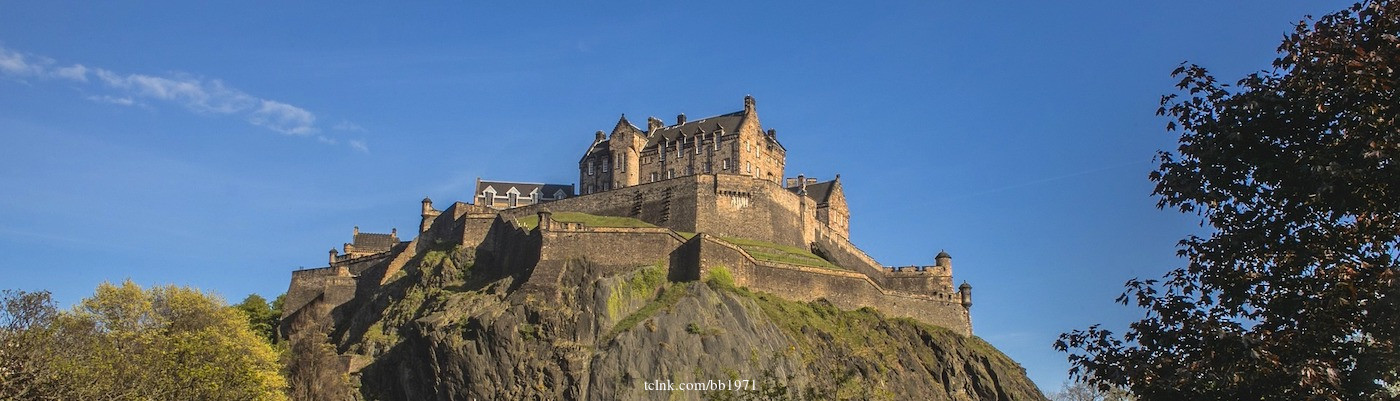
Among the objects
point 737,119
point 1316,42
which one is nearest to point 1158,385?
point 1316,42

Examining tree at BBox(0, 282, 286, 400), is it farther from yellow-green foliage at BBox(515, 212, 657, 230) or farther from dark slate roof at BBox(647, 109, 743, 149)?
dark slate roof at BBox(647, 109, 743, 149)

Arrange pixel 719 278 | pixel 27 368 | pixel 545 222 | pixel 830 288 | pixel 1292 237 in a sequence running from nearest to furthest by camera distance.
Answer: pixel 1292 237
pixel 27 368
pixel 719 278
pixel 545 222
pixel 830 288

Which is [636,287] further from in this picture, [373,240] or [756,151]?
[373,240]

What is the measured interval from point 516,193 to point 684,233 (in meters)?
18.8

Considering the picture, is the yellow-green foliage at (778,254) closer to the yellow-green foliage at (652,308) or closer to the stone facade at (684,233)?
the stone facade at (684,233)

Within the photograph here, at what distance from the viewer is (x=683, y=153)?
8131 cm

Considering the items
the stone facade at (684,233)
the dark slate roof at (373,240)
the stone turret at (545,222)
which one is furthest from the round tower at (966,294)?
the dark slate roof at (373,240)

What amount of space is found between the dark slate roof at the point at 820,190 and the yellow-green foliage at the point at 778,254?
36.8ft

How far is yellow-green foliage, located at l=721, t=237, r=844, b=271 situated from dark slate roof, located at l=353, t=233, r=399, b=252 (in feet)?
102

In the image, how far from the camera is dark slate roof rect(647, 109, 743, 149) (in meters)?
81.7

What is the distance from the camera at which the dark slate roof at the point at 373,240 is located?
8844 cm

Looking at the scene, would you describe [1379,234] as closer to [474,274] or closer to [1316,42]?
[1316,42]

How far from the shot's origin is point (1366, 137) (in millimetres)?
14516

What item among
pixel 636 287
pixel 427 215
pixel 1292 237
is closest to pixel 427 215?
pixel 427 215
